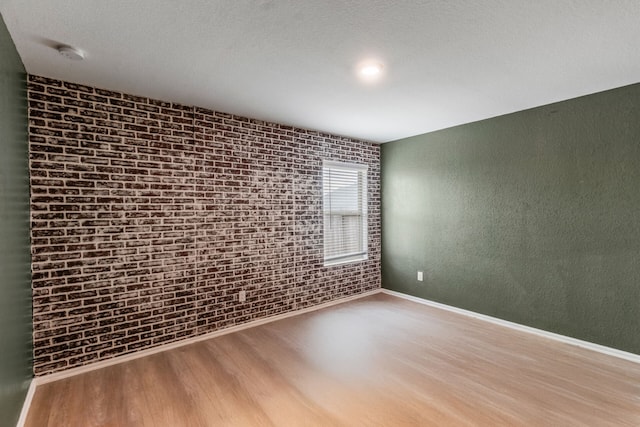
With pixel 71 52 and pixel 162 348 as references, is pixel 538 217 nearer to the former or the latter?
pixel 162 348

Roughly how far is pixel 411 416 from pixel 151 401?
72.0 inches

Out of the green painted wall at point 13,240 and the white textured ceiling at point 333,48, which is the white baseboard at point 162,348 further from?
the white textured ceiling at point 333,48

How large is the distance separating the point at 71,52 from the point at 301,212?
2.71 m

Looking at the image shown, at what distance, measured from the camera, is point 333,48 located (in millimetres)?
2035

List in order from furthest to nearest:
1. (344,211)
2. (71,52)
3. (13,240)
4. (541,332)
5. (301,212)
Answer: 1. (344,211)
2. (301,212)
3. (541,332)
4. (71,52)
5. (13,240)

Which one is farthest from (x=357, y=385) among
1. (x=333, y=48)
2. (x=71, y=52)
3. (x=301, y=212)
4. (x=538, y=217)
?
(x=71, y=52)

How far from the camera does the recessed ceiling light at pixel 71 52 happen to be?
78.2 inches

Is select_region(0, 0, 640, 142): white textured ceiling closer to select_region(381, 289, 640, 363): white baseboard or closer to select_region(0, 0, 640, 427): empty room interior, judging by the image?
select_region(0, 0, 640, 427): empty room interior

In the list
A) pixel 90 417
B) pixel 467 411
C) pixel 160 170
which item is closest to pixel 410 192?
pixel 467 411

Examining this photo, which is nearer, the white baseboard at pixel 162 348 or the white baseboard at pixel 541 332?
the white baseboard at pixel 162 348

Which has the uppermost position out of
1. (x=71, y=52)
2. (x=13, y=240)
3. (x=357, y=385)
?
(x=71, y=52)

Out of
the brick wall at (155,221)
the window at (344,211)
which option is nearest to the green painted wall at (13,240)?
the brick wall at (155,221)

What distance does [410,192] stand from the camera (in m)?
4.53

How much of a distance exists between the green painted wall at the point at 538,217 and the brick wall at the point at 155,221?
5.50ft
